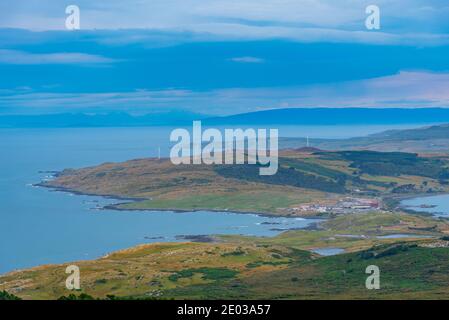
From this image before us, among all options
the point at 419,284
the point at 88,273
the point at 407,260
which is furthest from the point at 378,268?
the point at 88,273

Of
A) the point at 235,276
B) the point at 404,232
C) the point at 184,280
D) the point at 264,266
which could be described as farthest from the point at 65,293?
the point at 404,232

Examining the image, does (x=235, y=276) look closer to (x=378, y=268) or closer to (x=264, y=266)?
(x=264, y=266)

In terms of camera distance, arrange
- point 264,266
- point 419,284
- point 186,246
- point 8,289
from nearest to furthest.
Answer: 1. point 419,284
2. point 8,289
3. point 264,266
4. point 186,246
